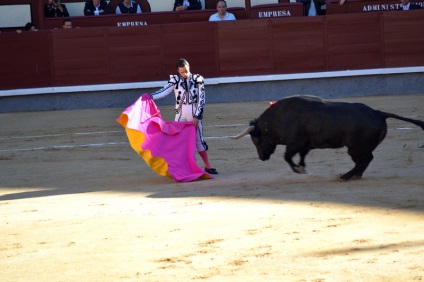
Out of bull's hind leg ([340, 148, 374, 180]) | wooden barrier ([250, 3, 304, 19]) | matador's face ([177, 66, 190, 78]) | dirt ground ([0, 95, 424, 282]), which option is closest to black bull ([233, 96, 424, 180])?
bull's hind leg ([340, 148, 374, 180])

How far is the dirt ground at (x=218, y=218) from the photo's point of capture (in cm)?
479

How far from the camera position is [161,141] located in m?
8.28

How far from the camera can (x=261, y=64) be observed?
1506 cm

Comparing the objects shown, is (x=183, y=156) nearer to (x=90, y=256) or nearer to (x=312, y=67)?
(x=90, y=256)

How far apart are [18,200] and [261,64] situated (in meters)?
8.11

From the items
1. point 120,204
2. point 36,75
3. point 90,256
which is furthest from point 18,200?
point 36,75

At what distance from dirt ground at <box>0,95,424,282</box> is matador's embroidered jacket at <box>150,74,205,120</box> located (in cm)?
63

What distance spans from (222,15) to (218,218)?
9.03 meters

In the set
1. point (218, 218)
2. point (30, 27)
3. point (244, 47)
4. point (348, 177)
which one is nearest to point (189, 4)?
point (244, 47)

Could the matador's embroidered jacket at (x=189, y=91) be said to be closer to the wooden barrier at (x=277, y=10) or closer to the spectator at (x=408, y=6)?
the wooden barrier at (x=277, y=10)

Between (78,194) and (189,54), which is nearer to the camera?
(78,194)

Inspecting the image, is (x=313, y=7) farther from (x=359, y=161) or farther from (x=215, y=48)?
(x=359, y=161)

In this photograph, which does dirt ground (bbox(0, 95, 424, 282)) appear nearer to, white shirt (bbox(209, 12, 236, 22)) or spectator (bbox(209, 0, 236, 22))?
spectator (bbox(209, 0, 236, 22))

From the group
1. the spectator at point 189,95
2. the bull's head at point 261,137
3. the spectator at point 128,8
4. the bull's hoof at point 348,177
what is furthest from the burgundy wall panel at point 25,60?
the bull's hoof at point 348,177
